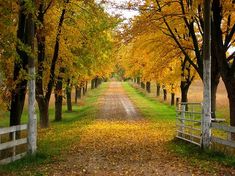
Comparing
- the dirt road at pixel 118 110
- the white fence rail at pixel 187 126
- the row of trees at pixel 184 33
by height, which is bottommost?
the dirt road at pixel 118 110

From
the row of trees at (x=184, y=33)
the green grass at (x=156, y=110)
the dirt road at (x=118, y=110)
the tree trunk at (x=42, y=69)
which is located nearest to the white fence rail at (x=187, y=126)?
the row of trees at (x=184, y=33)

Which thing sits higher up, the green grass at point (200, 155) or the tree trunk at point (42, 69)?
the tree trunk at point (42, 69)

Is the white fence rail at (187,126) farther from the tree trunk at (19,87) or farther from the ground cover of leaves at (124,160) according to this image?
the tree trunk at (19,87)

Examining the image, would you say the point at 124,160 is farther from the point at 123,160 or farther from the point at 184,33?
the point at 184,33

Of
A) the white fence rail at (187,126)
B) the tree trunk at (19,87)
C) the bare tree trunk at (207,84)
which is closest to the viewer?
the bare tree trunk at (207,84)

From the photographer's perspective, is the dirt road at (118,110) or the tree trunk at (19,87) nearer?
the tree trunk at (19,87)

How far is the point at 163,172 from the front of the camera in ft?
36.6

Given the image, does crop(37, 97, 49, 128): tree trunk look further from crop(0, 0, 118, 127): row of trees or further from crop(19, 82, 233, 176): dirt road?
crop(19, 82, 233, 176): dirt road

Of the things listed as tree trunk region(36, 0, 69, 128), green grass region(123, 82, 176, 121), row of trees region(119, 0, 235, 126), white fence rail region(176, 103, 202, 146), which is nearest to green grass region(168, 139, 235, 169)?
white fence rail region(176, 103, 202, 146)

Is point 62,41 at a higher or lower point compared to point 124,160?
higher

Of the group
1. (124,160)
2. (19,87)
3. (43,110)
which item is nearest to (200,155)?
(124,160)

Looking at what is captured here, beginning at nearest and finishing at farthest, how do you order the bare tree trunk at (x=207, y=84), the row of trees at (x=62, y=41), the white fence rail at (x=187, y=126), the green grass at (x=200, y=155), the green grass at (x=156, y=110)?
the green grass at (x=200, y=155)
the bare tree trunk at (x=207, y=84)
the white fence rail at (x=187, y=126)
the row of trees at (x=62, y=41)
the green grass at (x=156, y=110)

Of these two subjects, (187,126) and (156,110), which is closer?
(187,126)

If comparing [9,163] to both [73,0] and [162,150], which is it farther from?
[73,0]
